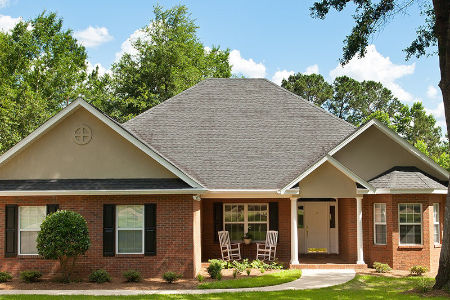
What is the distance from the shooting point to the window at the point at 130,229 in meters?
16.2

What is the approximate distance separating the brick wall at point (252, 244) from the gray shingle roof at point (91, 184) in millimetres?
4133

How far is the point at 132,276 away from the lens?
1530 cm

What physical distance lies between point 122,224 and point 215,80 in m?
9.59

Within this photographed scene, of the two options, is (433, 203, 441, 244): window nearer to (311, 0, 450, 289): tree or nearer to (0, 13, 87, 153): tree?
(311, 0, 450, 289): tree

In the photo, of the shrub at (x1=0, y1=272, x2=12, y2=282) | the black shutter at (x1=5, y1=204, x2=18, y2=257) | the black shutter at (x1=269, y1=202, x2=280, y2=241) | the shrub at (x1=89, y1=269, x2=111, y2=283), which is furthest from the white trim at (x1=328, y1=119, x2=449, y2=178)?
the shrub at (x1=0, y1=272, x2=12, y2=282)

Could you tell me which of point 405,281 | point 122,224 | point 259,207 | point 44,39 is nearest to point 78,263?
point 122,224

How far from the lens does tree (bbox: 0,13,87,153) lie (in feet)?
112

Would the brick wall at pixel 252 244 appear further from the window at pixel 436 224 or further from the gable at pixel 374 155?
the window at pixel 436 224

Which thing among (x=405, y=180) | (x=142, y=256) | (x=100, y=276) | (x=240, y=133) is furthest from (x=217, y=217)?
(x=405, y=180)

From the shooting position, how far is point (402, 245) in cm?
1784

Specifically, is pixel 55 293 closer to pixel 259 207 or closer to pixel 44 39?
pixel 259 207

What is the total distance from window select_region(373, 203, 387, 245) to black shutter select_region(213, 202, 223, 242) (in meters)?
5.67

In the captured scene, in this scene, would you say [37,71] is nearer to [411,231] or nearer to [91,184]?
[91,184]

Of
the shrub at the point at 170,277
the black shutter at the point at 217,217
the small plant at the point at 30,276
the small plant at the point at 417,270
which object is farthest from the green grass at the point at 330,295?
the black shutter at the point at 217,217
